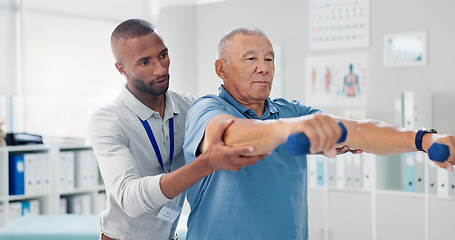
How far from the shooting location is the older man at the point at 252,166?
141cm

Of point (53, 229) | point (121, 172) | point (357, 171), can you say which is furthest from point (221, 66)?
point (357, 171)

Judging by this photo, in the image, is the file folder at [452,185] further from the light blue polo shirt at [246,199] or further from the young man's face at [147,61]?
the young man's face at [147,61]

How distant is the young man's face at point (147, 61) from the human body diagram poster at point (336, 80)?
3.48 metres

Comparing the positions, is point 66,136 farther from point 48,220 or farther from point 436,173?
point 436,173

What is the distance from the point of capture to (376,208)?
171 inches

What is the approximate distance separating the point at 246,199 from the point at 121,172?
0.37 metres

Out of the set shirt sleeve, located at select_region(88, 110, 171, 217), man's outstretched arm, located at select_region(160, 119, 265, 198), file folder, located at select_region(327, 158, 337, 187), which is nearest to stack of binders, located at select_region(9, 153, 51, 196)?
file folder, located at select_region(327, 158, 337, 187)

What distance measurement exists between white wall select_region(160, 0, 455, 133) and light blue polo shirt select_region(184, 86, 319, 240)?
130 inches

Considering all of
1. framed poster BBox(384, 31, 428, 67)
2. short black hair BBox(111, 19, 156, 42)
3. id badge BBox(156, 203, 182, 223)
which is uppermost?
framed poster BBox(384, 31, 428, 67)

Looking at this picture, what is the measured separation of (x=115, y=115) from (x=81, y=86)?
4.02m

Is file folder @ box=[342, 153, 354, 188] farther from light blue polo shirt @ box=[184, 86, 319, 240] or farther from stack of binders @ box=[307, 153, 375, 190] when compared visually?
light blue polo shirt @ box=[184, 86, 319, 240]

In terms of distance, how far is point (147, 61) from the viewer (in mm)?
1677

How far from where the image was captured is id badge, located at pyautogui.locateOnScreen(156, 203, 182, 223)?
5.65 feet

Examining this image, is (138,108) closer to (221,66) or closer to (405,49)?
(221,66)
